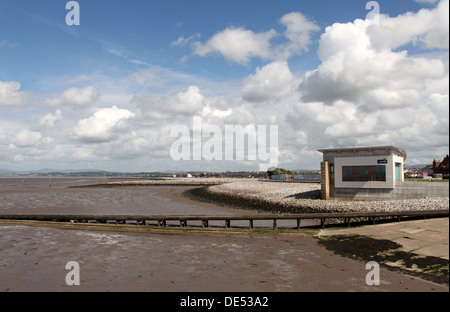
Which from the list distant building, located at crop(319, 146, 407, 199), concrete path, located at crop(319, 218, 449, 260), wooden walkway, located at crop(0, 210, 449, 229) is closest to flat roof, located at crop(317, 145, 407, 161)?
distant building, located at crop(319, 146, 407, 199)

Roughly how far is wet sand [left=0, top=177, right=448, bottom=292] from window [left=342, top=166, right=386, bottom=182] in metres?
14.4

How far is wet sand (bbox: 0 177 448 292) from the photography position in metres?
10.3

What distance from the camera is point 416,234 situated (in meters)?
13.5

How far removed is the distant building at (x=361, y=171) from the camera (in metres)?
27.9

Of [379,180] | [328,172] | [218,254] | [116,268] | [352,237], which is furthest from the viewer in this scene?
[328,172]

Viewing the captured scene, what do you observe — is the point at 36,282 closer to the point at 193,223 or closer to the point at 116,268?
the point at 116,268

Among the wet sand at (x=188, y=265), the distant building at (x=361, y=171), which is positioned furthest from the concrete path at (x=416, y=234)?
the distant building at (x=361, y=171)

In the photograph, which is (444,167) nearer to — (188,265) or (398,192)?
(188,265)

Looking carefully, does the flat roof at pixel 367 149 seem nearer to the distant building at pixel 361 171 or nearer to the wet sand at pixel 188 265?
the distant building at pixel 361 171

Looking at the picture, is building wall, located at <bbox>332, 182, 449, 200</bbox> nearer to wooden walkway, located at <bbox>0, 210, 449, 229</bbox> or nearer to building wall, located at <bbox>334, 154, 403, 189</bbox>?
building wall, located at <bbox>334, 154, 403, 189</bbox>

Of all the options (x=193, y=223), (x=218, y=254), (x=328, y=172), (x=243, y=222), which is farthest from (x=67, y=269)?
(x=328, y=172)

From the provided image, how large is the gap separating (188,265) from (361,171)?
22.3 meters

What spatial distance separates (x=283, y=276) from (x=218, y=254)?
429 cm
